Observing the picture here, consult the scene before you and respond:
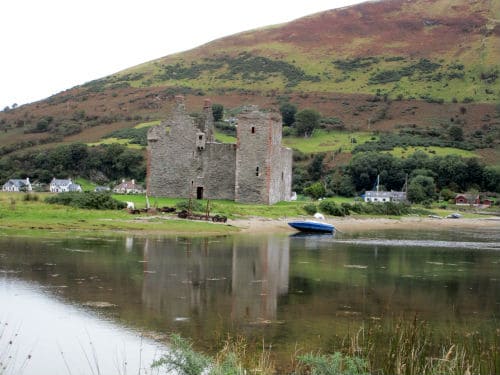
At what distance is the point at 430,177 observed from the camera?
Result: 8150 centimetres

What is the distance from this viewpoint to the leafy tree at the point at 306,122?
104m

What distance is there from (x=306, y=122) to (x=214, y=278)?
3351 inches

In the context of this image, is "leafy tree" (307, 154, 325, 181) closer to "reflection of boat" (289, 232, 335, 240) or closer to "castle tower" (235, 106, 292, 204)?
"castle tower" (235, 106, 292, 204)

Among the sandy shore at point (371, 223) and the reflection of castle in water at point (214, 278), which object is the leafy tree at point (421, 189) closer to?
the sandy shore at point (371, 223)

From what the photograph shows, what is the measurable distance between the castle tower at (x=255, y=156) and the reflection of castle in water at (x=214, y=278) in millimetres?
18172

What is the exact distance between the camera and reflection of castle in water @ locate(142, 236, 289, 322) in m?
15.7

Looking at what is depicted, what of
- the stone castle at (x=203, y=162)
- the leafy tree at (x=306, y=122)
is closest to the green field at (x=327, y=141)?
the leafy tree at (x=306, y=122)

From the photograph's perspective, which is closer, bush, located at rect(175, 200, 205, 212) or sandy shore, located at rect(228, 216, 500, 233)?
sandy shore, located at rect(228, 216, 500, 233)

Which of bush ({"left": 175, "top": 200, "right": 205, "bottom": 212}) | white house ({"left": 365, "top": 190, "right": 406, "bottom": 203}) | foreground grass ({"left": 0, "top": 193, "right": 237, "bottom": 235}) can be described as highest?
white house ({"left": 365, "top": 190, "right": 406, "bottom": 203})

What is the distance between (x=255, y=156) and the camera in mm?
49969

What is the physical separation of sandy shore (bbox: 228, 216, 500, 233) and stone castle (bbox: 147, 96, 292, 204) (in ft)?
16.9

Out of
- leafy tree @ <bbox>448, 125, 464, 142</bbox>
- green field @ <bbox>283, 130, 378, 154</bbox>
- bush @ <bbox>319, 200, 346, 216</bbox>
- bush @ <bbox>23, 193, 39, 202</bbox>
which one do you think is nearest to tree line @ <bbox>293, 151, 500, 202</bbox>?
green field @ <bbox>283, 130, 378, 154</bbox>

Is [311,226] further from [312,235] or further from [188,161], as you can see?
[188,161]

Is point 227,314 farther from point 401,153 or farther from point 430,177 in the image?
point 401,153
